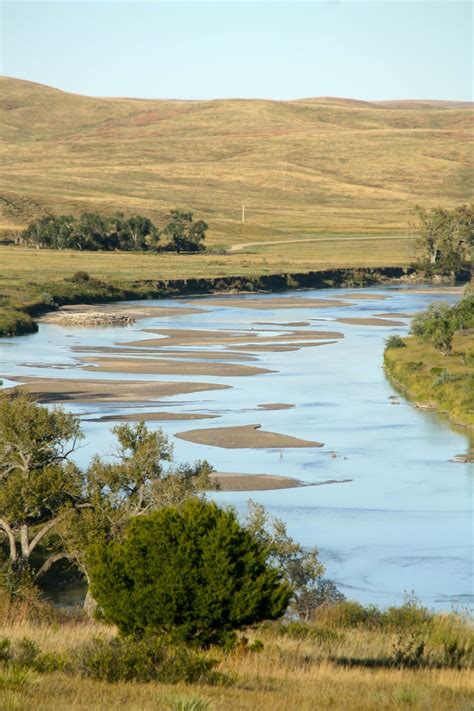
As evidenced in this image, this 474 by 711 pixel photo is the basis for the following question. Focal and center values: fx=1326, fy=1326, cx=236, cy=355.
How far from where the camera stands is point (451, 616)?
19.6 m

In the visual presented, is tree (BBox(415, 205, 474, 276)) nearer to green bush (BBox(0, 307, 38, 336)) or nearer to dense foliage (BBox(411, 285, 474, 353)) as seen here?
dense foliage (BBox(411, 285, 474, 353))

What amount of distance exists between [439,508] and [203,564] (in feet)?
65.3

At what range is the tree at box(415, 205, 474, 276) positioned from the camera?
408 ft

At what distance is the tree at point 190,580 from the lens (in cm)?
1450

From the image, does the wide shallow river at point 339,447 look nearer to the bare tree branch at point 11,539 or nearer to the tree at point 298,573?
the tree at point 298,573

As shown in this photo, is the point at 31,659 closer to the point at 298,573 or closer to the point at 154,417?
the point at 298,573

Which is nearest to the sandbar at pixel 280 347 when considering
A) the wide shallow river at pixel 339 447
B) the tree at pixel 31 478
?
the wide shallow river at pixel 339 447

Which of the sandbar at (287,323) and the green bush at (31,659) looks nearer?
the green bush at (31,659)

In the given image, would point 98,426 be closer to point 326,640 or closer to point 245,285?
point 326,640

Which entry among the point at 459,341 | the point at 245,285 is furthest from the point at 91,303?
the point at 459,341

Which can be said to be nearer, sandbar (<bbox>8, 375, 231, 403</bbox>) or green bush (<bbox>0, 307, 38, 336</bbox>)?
sandbar (<bbox>8, 375, 231, 403</bbox>)

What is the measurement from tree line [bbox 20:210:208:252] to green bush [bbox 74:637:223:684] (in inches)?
4634

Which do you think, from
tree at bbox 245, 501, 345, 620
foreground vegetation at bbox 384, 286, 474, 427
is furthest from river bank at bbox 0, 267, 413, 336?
tree at bbox 245, 501, 345, 620

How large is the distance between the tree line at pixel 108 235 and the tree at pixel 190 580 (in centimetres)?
11604
